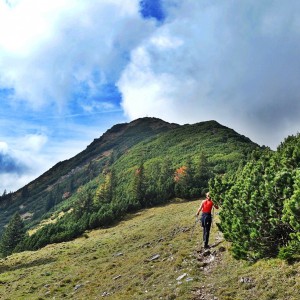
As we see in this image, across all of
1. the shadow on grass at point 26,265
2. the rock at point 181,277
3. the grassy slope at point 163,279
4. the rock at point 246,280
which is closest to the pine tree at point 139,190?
the shadow on grass at point 26,265

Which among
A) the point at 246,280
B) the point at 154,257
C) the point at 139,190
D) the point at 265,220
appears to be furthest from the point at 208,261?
the point at 139,190

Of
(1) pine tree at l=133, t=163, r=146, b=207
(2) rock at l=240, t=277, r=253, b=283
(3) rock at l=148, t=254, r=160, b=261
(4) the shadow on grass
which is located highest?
(1) pine tree at l=133, t=163, r=146, b=207

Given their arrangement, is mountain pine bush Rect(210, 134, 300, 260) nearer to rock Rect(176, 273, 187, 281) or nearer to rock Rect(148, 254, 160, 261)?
rock Rect(176, 273, 187, 281)

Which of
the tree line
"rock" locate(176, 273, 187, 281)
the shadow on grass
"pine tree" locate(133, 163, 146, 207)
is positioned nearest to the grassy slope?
"rock" locate(176, 273, 187, 281)

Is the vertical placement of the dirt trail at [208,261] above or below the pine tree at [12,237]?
below

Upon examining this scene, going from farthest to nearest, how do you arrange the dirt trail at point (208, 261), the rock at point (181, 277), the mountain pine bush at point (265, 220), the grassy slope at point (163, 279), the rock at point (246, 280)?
the rock at point (181, 277) → the mountain pine bush at point (265, 220) → the dirt trail at point (208, 261) → the rock at point (246, 280) → the grassy slope at point (163, 279)

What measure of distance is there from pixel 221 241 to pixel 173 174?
8797 centimetres

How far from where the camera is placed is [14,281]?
1348 inches

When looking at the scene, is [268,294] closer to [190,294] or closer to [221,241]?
[190,294]

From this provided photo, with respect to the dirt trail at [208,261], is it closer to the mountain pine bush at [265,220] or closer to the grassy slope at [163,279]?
the grassy slope at [163,279]

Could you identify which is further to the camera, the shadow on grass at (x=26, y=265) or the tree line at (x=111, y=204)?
the tree line at (x=111, y=204)

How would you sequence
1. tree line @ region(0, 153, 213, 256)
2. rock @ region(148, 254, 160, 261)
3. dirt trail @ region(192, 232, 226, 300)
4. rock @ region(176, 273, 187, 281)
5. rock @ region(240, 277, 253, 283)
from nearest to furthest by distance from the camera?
1. rock @ region(240, 277, 253, 283)
2. dirt trail @ region(192, 232, 226, 300)
3. rock @ region(176, 273, 187, 281)
4. rock @ region(148, 254, 160, 261)
5. tree line @ region(0, 153, 213, 256)

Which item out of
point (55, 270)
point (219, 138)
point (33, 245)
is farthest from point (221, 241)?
point (219, 138)

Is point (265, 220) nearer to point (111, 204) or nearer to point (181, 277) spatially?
point (181, 277)
